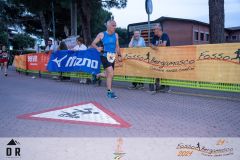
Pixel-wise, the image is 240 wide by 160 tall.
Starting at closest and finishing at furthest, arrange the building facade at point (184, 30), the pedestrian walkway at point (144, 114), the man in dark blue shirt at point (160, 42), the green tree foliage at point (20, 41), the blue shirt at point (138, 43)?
1. the pedestrian walkway at point (144, 114)
2. the man in dark blue shirt at point (160, 42)
3. the blue shirt at point (138, 43)
4. the building facade at point (184, 30)
5. the green tree foliage at point (20, 41)

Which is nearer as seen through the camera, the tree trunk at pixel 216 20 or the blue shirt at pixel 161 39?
the blue shirt at pixel 161 39

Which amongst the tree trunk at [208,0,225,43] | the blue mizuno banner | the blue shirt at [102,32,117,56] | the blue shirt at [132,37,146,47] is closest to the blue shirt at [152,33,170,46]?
the blue shirt at [132,37,146,47]

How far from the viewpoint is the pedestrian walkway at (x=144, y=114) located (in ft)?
15.1

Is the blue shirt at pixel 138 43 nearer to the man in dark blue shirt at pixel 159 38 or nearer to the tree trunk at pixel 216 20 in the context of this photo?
the man in dark blue shirt at pixel 159 38

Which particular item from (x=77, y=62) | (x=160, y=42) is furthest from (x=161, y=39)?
(x=77, y=62)

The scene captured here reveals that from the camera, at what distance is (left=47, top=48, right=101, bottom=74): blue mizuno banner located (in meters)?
11.1

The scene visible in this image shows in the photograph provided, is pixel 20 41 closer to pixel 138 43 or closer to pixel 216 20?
pixel 138 43

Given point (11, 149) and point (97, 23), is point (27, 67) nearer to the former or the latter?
point (11, 149)

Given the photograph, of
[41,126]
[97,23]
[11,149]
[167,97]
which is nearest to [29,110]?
[41,126]

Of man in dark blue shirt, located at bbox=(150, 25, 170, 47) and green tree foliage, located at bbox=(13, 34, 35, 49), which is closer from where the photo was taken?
man in dark blue shirt, located at bbox=(150, 25, 170, 47)

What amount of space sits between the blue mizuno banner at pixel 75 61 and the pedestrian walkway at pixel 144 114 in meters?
2.41

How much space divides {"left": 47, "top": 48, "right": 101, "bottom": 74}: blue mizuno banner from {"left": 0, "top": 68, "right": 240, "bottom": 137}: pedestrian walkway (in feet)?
7.92

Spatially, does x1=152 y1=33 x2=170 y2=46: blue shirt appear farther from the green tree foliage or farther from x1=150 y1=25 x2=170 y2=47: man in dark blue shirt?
the green tree foliage

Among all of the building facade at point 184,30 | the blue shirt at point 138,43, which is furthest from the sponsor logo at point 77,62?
the building facade at point 184,30
